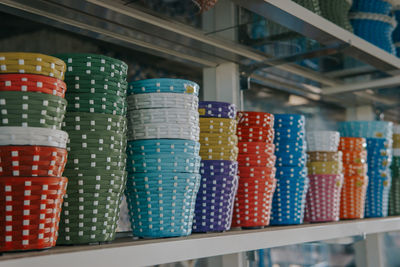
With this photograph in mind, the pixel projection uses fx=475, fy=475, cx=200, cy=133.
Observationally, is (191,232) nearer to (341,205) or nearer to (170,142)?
(170,142)

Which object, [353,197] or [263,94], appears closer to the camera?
[353,197]

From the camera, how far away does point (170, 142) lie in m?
0.89

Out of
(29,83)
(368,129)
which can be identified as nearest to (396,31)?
(368,129)

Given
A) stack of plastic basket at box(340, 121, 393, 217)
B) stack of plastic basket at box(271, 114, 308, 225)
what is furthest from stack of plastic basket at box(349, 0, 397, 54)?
stack of plastic basket at box(271, 114, 308, 225)

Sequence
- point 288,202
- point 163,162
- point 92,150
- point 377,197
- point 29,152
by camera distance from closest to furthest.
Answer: point 29,152 → point 92,150 → point 163,162 → point 288,202 → point 377,197

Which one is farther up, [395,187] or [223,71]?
[223,71]

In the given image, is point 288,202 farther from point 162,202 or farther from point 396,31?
point 396,31

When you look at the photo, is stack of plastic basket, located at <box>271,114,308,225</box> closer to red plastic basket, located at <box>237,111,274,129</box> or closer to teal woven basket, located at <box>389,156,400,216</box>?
red plastic basket, located at <box>237,111,274,129</box>

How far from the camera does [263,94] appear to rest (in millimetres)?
1784

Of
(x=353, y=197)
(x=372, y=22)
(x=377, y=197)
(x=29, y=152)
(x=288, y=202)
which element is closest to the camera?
(x=29, y=152)

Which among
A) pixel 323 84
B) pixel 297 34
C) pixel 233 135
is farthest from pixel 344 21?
pixel 233 135

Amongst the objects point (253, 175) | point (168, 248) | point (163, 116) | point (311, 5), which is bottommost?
point (168, 248)

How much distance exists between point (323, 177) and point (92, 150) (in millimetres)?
790

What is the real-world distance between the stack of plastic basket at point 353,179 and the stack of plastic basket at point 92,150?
0.86m
